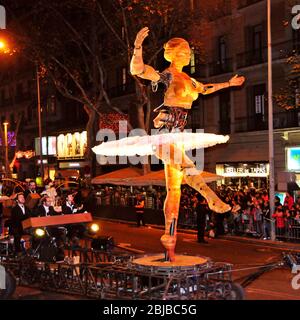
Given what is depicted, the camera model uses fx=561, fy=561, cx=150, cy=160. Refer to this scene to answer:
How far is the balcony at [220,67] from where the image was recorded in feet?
109

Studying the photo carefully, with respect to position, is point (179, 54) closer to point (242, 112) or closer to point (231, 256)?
point (231, 256)

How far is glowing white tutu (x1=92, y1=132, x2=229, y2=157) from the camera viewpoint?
9102mm

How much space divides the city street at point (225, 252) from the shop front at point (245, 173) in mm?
8257

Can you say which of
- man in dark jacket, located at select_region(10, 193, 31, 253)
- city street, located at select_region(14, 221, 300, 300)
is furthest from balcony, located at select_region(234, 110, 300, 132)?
man in dark jacket, located at select_region(10, 193, 31, 253)

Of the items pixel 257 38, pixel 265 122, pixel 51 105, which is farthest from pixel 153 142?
pixel 51 105

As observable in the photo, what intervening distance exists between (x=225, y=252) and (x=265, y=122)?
15.2m

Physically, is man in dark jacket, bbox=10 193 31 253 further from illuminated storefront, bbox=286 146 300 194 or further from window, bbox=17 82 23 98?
window, bbox=17 82 23 98

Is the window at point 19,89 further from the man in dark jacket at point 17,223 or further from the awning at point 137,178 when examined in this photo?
the man in dark jacket at point 17,223

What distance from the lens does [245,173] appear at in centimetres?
3203

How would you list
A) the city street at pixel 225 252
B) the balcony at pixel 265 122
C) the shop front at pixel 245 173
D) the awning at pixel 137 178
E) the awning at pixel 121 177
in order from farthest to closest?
the shop front at pixel 245 173
the balcony at pixel 265 122
the awning at pixel 121 177
the awning at pixel 137 178
the city street at pixel 225 252

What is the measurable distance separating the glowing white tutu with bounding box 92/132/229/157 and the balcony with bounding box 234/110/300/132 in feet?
66.4

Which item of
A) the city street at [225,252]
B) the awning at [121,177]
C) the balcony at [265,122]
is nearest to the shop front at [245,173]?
the balcony at [265,122]

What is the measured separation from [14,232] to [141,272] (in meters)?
4.54

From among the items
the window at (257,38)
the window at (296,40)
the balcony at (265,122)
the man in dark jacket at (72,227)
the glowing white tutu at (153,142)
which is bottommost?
the man in dark jacket at (72,227)
